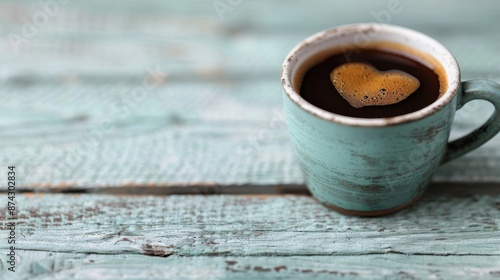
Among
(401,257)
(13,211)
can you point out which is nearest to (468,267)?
(401,257)

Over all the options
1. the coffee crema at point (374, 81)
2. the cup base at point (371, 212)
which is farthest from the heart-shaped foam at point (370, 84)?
the cup base at point (371, 212)

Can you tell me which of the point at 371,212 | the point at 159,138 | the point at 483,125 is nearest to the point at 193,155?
the point at 159,138

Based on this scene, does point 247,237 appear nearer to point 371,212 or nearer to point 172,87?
point 371,212

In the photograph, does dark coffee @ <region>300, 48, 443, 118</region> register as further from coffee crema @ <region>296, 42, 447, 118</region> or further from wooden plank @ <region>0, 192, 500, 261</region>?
wooden plank @ <region>0, 192, 500, 261</region>

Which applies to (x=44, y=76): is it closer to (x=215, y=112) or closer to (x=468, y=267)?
(x=215, y=112)

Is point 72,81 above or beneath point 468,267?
above

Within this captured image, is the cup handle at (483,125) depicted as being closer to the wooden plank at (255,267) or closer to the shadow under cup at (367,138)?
the shadow under cup at (367,138)

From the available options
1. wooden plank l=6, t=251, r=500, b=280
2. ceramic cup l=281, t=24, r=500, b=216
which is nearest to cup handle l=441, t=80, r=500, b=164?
ceramic cup l=281, t=24, r=500, b=216
